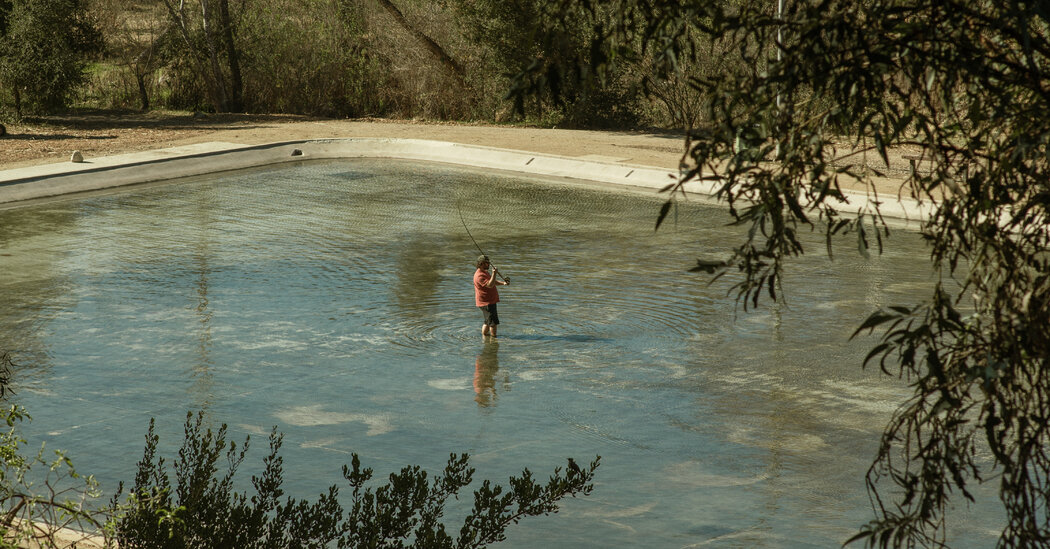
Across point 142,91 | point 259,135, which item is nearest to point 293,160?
point 259,135

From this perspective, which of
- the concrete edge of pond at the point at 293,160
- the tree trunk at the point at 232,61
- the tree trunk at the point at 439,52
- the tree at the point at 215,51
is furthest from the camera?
the tree trunk at the point at 232,61

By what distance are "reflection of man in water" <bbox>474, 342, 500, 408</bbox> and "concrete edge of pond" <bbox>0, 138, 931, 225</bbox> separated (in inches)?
436

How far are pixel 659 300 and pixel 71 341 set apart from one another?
24.5 ft

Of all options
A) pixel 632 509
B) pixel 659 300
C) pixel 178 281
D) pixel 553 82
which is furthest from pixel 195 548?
pixel 178 281

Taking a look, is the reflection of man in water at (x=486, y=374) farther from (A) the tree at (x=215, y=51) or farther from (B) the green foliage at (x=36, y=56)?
(A) the tree at (x=215, y=51)

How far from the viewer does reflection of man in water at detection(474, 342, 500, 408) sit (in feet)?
36.2

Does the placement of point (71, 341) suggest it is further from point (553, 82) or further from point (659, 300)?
point (553, 82)

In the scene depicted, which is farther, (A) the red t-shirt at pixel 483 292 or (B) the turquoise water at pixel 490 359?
(A) the red t-shirt at pixel 483 292

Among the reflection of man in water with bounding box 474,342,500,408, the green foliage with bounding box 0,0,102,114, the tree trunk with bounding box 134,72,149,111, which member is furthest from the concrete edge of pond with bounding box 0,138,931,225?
the tree trunk with bounding box 134,72,149,111

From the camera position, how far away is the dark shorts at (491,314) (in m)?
12.9

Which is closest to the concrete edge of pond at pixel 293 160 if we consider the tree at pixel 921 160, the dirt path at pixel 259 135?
the dirt path at pixel 259 135

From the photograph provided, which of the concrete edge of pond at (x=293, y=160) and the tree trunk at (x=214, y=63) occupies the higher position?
the tree trunk at (x=214, y=63)

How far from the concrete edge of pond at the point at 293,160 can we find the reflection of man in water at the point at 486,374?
11073 mm

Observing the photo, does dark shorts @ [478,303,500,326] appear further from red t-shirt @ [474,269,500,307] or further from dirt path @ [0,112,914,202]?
dirt path @ [0,112,914,202]
